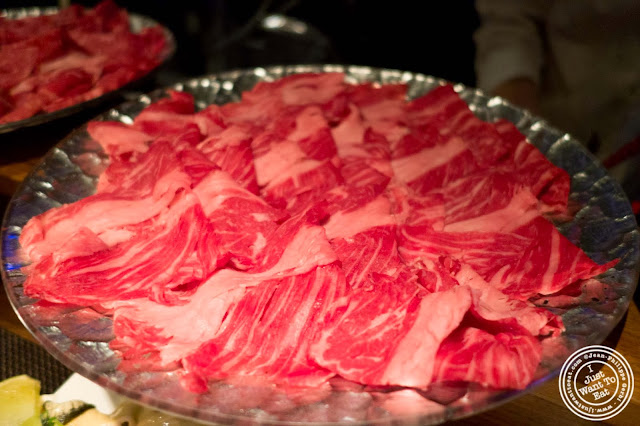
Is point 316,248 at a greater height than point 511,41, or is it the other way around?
point 511,41

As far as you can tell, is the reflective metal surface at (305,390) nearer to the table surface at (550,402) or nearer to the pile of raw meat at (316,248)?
the pile of raw meat at (316,248)

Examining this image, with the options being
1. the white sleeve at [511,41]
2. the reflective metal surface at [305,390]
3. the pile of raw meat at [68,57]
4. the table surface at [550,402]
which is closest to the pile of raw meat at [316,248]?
the reflective metal surface at [305,390]

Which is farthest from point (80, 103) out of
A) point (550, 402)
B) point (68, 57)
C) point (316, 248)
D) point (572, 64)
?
point (572, 64)

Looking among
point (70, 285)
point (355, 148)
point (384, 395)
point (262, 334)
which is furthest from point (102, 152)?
point (384, 395)

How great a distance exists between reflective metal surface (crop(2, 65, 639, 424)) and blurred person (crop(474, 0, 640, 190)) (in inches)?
31.6

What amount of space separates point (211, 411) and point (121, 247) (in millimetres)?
612

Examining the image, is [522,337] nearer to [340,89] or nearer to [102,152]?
[340,89]

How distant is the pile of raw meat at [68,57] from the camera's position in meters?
2.11

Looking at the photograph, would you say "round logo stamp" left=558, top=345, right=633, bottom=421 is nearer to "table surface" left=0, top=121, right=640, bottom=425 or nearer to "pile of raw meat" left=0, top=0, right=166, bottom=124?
"table surface" left=0, top=121, right=640, bottom=425

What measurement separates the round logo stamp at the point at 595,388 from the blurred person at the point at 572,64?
1407 mm

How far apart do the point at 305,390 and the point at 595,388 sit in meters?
0.69

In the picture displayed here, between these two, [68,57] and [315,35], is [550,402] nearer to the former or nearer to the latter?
[68,57]

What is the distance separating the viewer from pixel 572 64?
2.67 meters

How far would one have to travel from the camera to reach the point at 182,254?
53.9 inches
